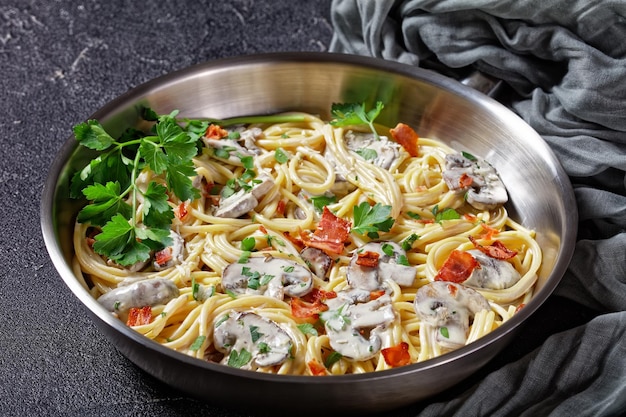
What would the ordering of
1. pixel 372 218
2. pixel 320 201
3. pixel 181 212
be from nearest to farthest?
pixel 372 218 → pixel 181 212 → pixel 320 201

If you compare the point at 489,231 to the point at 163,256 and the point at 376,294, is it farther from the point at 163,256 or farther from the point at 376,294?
the point at 163,256

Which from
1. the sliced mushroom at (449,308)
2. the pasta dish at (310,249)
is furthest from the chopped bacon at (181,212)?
the sliced mushroom at (449,308)

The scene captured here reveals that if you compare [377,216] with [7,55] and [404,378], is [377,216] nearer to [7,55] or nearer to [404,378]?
[404,378]

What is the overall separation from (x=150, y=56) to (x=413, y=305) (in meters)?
2.37

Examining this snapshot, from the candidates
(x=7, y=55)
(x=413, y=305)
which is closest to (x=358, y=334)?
(x=413, y=305)

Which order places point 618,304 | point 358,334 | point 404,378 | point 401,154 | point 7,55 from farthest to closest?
point 7,55 < point 401,154 < point 618,304 < point 358,334 < point 404,378

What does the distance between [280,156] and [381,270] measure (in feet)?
2.73

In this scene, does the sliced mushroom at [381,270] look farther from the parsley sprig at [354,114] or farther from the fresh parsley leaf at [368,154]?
the parsley sprig at [354,114]

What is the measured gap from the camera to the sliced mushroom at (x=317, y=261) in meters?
3.57

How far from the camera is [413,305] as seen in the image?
11.2 ft

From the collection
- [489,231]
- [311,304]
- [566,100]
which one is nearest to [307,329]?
[311,304]

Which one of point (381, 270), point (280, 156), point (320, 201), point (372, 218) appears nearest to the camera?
point (381, 270)

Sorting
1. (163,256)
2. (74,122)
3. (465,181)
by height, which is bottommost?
(74,122)

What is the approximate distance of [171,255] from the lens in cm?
356
